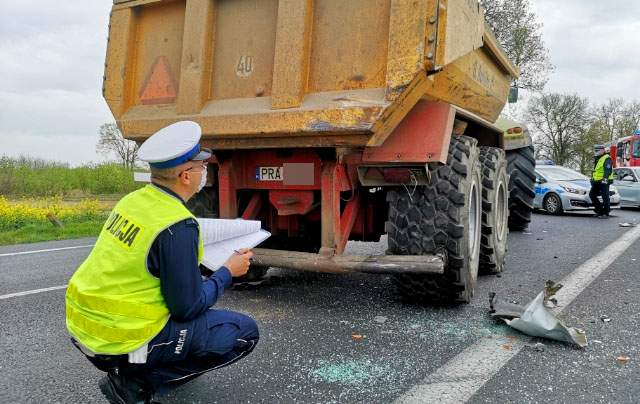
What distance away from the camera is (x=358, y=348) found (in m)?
3.34

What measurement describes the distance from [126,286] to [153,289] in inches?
3.9

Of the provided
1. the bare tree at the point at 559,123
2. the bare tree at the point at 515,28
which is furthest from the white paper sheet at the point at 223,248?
the bare tree at the point at 559,123

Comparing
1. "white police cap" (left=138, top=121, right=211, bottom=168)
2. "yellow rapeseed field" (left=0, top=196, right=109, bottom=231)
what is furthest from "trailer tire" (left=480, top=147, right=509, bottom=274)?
"yellow rapeseed field" (left=0, top=196, right=109, bottom=231)

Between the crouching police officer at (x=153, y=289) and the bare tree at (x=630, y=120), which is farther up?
the bare tree at (x=630, y=120)

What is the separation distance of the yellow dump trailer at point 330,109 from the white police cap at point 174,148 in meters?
1.44

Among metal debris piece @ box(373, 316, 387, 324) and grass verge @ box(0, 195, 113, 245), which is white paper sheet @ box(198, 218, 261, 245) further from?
grass verge @ box(0, 195, 113, 245)

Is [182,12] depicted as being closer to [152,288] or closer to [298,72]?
[298,72]

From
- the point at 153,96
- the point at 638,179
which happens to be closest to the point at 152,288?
the point at 153,96

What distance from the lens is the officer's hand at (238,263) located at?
7.78ft

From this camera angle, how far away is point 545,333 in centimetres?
337

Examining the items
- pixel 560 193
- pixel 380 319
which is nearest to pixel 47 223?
pixel 380 319

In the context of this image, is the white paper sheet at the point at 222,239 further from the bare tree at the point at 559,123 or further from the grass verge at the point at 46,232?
the bare tree at the point at 559,123

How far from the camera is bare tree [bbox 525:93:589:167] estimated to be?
4509 centimetres

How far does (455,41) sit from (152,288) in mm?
2651
